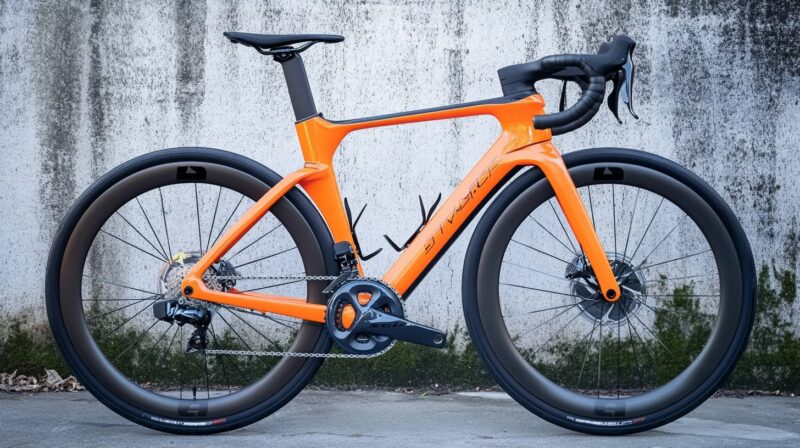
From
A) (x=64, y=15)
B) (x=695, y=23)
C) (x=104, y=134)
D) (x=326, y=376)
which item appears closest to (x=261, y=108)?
(x=104, y=134)

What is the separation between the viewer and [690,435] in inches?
144

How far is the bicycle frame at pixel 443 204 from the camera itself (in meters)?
3.56

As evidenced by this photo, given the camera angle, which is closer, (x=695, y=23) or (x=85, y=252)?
(x=85, y=252)

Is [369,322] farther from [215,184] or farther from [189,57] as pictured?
[189,57]

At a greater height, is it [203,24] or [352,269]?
[203,24]

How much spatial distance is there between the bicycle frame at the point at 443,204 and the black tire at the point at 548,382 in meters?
0.07

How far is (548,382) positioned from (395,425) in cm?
67

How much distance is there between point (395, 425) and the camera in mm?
3850

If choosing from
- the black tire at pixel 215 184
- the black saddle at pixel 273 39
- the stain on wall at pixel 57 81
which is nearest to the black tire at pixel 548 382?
the black tire at pixel 215 184

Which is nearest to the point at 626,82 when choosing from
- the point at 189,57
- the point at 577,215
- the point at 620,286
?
the point at 577,215

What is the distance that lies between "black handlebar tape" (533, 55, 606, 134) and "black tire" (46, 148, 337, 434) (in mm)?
938

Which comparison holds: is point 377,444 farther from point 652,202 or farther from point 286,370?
point 652,202

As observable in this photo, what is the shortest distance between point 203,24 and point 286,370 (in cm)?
177

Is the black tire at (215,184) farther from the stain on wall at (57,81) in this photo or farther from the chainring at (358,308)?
the stain on wall at (57,81)
